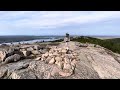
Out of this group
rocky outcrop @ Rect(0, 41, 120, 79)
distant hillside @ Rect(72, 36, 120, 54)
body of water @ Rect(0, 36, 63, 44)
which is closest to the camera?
rocky outcrop @ Rect(0, 41, 120, 79)

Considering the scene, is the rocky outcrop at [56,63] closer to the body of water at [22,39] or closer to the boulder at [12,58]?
the boulder at [12,58]

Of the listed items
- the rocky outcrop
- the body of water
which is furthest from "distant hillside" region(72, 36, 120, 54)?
the body of water

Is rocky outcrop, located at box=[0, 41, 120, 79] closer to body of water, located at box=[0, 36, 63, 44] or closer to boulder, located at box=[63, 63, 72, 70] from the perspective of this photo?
boulder, located at box=[63, 63, 72, 70]

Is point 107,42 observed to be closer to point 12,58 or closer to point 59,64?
point 59,64

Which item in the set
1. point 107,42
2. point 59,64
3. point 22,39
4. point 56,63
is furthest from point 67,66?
point 107,42

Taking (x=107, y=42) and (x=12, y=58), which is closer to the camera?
(x=12, y=58)

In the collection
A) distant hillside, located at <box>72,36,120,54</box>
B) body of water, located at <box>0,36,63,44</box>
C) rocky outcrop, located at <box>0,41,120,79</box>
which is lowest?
rocky outcrop, located at <box>0,41,120,79</box>

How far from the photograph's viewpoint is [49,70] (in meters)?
3.85

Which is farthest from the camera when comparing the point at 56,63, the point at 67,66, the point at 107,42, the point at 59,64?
the point at 107,42

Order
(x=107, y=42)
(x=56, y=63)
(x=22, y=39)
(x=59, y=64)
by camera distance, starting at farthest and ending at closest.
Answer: (x=107, y=42) → (x=22, y=39) → (x=56, y=63) → (x=59, y=64)
